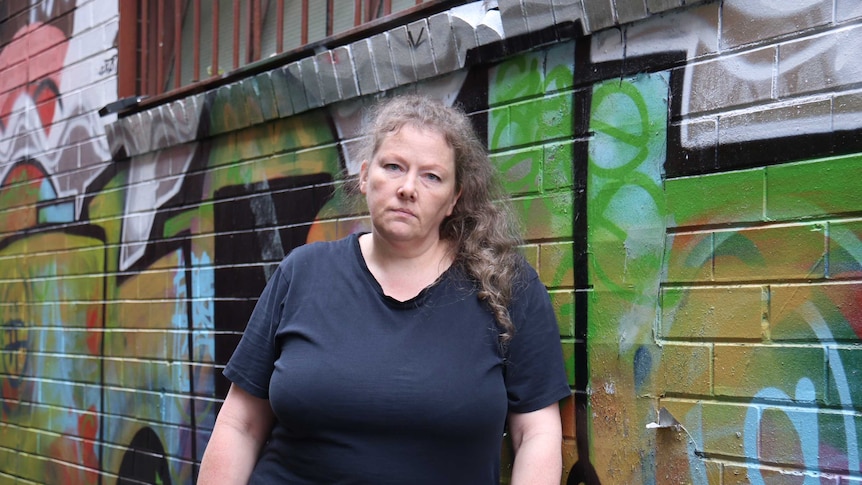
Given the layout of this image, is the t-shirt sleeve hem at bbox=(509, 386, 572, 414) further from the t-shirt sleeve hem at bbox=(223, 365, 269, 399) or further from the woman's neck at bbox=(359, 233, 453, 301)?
the t-shirt sleeve hem at bbox=(223, 365, 269, 399)

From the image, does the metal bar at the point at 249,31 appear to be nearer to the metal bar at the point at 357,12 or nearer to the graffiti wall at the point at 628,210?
the graffiti wall at the point at 628,210

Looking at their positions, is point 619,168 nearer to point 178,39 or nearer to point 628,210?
point 628,210

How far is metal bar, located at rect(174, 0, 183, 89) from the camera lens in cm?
424

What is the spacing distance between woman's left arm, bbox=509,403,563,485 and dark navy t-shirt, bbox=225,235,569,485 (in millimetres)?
39

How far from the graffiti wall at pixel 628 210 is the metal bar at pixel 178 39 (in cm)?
31

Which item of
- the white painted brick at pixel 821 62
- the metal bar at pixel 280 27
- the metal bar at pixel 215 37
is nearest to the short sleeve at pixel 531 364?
the white painted brick at pixel 821 62

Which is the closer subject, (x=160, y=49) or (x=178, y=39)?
(x=178, y=39)

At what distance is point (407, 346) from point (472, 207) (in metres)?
0.48

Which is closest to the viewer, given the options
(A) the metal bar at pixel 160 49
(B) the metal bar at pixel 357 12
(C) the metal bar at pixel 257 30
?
(B) the metal bar at pixel 357 12

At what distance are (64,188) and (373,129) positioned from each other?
118 inches

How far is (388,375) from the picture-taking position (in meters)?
2.17

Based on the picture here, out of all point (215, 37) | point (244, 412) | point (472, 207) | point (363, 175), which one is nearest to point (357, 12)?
point (215, 37)

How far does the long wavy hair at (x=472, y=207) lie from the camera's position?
7.59ft

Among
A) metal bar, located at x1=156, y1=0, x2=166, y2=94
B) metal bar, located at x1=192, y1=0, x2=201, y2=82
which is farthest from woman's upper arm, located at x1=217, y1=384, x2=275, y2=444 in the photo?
metal bar, located at x1=156, y1=0, x2=166, y2=94
